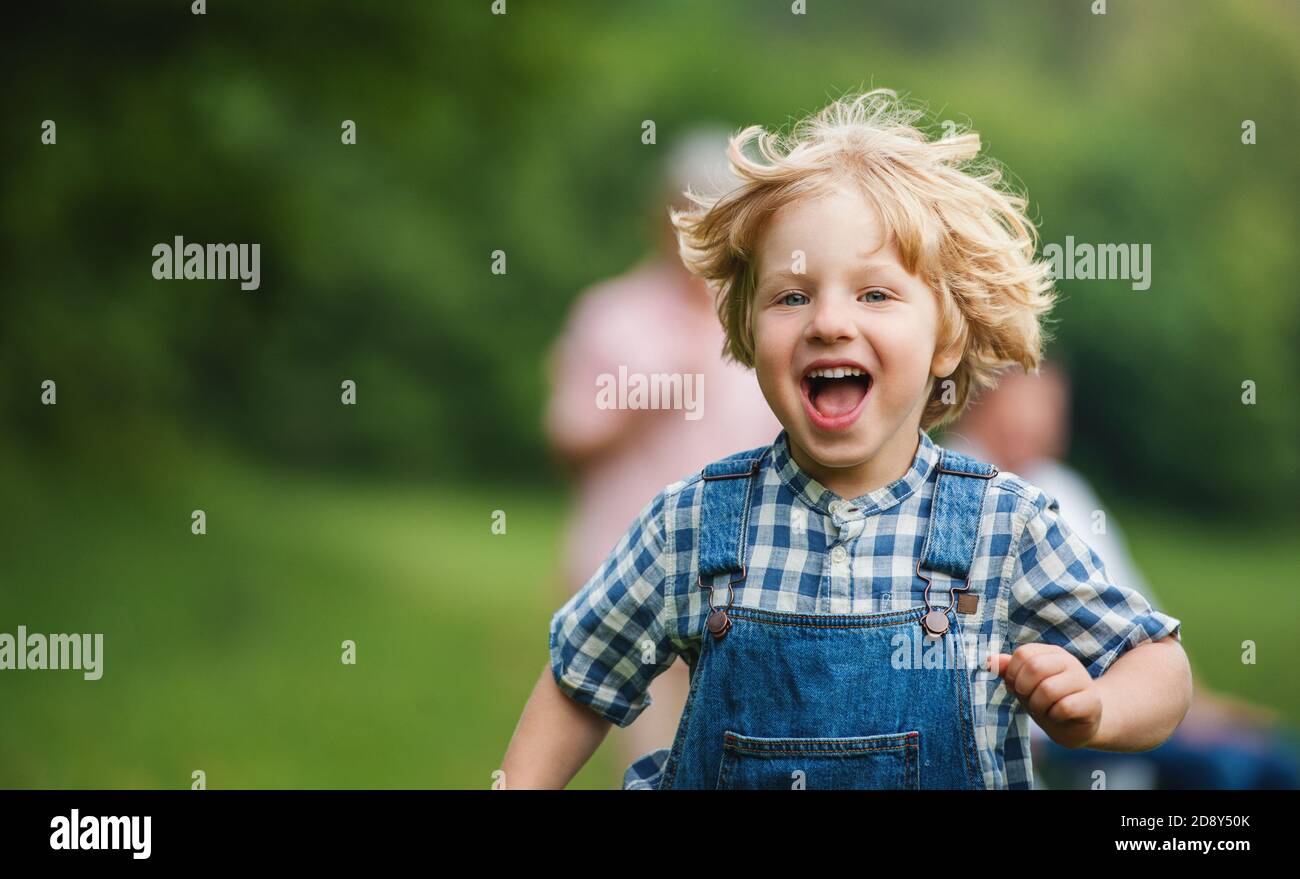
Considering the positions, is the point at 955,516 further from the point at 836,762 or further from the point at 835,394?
the point at 836,762

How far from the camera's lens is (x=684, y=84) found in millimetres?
6762

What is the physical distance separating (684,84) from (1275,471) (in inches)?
124

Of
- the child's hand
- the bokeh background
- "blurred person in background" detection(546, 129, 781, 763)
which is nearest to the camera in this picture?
the child's hand

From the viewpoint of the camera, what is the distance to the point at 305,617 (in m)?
5.96

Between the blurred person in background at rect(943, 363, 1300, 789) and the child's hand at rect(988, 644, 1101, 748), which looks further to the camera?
the blurred person in background at rect(943, 363, 1300, 789)

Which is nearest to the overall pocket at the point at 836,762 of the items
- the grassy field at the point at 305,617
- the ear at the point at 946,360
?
the ear at the point at 946,360

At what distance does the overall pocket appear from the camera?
1.50 metres

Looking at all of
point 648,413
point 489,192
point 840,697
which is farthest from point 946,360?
point 489,192

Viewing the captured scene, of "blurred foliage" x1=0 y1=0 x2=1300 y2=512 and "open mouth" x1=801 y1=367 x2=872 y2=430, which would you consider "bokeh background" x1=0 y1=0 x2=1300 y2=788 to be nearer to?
"blurred foliage" x1=0 y1=0 x2=1300 y2=512

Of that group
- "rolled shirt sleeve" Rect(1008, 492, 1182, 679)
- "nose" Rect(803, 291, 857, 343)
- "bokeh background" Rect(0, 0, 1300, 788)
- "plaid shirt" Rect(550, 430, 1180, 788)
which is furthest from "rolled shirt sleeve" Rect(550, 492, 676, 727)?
"bokeh background" Rect(0, 0, 1300, 788)

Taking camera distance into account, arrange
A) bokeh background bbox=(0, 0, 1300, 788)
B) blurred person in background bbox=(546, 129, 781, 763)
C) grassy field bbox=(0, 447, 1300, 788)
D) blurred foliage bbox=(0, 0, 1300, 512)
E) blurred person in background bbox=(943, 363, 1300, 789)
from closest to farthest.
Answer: blurred person in background bbox=(546, 129, 781, 763) → blurred person in background bbox=(943, 363, 1300, 789) → grassy field bbox=(0, 447, 1300, 788) → bokeh background bbox=(0, 0, 1300, 788) → blurred foliage bbox=(0, 0, 1300, 512)

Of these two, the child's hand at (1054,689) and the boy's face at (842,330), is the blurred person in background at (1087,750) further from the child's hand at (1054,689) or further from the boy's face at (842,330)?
the child's hand at (1054,689)

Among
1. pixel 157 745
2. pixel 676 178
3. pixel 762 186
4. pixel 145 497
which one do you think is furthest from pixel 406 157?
pixel 762 186

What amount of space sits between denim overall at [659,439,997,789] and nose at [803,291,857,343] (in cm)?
20
